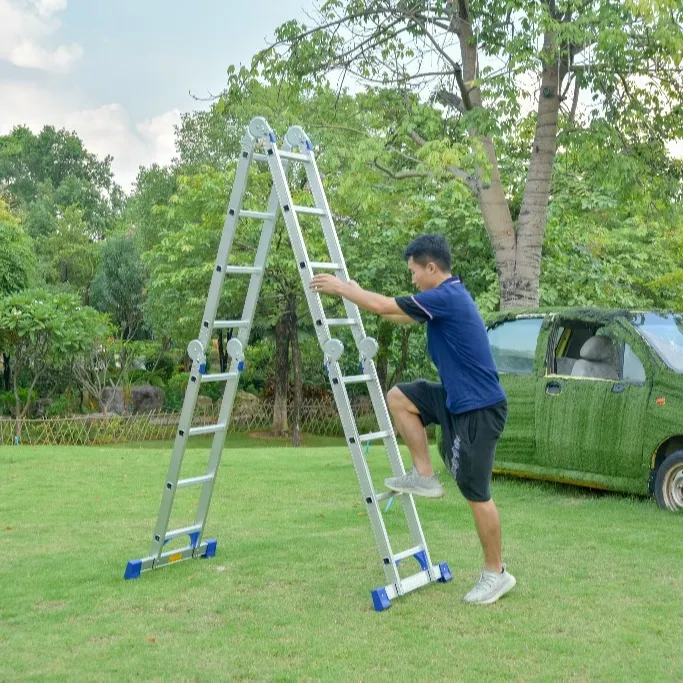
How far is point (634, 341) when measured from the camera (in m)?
9.37

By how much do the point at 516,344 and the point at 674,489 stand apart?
241 cm

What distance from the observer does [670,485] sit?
902 centimetres

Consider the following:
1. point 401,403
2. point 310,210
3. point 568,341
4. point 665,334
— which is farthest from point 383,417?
point 568,341

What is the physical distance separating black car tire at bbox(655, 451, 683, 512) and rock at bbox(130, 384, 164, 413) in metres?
27.5

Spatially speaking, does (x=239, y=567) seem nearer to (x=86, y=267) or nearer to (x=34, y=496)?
(x=34, y=496)

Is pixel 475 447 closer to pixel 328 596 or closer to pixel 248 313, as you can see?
pixel 328 596

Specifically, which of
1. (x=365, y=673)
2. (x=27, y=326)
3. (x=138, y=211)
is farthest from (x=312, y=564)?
(x=138, y=211)

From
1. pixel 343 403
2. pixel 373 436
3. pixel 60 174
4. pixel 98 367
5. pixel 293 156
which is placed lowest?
pixel 98 367

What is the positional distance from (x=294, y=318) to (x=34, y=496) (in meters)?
19.5

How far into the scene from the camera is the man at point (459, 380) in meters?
5.84

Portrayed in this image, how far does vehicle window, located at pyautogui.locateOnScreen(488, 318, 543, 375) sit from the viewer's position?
10484mm

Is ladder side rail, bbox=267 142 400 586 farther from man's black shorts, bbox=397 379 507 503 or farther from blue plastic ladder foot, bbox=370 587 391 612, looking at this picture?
man's black shorts, bbox=397 379 507 503

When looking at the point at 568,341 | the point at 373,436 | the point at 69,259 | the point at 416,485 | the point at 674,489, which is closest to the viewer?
the point at 416,485

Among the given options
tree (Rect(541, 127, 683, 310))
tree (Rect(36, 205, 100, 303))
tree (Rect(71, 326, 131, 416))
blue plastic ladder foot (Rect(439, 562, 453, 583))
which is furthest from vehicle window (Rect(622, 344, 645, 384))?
tree (Rect(36, 205, 100, 303))
